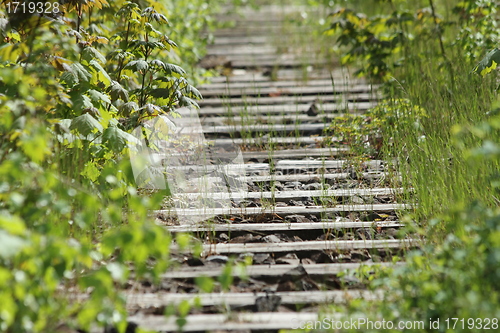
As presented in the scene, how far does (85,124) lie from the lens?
2729mm

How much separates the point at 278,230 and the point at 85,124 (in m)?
1.16

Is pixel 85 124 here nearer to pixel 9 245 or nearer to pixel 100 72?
pixel 100 72

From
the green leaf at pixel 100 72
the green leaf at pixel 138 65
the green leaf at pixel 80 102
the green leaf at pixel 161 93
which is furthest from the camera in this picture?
the green leaf at pixel 161 93

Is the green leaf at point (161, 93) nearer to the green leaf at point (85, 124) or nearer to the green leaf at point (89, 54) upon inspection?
the green leaf at point (89, 54)

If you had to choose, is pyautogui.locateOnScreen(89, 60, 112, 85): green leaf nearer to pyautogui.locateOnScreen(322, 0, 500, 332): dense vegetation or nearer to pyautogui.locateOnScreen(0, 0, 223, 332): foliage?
pyautogui.locateOnScreen(0, 0, 223, 332): foliage

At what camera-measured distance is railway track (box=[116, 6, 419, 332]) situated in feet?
7.06

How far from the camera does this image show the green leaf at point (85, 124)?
2.72 meters

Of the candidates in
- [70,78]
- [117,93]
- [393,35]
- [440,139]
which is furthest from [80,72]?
[393,35]

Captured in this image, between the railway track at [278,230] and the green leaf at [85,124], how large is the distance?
60 centimetres

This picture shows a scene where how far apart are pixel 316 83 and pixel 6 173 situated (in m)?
4.48

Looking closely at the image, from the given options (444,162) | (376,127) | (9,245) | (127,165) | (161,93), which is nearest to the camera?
(9,245)

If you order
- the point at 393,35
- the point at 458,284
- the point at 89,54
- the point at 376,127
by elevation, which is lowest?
the point at 458,284

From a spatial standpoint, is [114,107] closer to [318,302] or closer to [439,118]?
[318,302]

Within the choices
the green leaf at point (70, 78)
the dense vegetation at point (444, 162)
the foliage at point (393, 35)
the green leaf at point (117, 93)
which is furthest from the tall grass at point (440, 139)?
the green leaf at point (70, 78)
